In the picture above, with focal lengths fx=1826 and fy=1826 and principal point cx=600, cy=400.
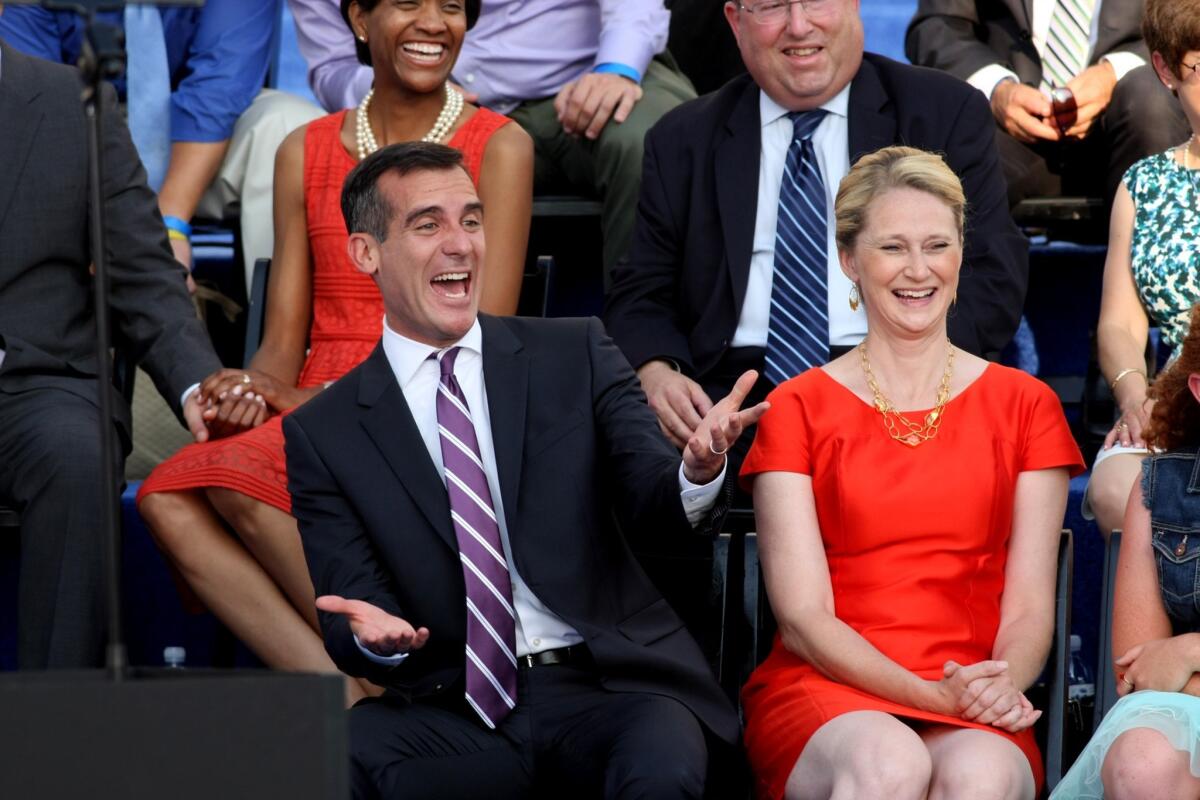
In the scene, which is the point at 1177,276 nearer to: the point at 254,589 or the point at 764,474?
the point at 764,474

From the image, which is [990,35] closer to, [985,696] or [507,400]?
[507,400]

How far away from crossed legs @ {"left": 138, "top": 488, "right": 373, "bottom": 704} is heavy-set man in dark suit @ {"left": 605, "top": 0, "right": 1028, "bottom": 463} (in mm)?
816

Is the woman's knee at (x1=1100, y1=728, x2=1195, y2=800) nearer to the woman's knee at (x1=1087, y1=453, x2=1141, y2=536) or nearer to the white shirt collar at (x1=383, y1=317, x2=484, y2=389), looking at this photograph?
the woman's knee at (x1=1087, y1=453, x2=1141, y2=536)

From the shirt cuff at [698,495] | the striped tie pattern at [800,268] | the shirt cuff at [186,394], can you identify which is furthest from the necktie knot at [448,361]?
the striped tie pattern at [800,268]

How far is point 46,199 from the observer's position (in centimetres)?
382

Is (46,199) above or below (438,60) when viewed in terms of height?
below

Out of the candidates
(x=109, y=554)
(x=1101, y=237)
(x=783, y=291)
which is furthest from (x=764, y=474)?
(x=1101, y=237)

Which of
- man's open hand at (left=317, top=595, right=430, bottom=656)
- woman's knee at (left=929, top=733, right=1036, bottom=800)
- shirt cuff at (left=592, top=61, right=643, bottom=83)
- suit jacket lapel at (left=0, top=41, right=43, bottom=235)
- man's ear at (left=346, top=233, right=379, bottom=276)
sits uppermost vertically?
shirt cuff at (left=592, top=61, right=643, bottom=83)

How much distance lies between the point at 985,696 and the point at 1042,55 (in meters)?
2.37

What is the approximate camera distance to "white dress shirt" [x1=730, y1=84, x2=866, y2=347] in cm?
388

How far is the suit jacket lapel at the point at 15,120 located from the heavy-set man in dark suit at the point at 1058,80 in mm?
2196

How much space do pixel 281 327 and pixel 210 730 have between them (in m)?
2.45

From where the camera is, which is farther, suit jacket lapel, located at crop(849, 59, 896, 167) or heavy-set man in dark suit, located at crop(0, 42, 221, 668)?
suit jacket lapel, located at crop(849, 59, 896, 167)

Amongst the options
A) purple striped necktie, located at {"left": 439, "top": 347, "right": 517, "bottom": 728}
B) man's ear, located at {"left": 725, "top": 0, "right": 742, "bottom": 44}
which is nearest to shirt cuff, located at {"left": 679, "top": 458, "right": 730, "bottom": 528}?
purple striped necktie, located at {"left": 439, "top": 347, "right": 517, "bottom": 728}
